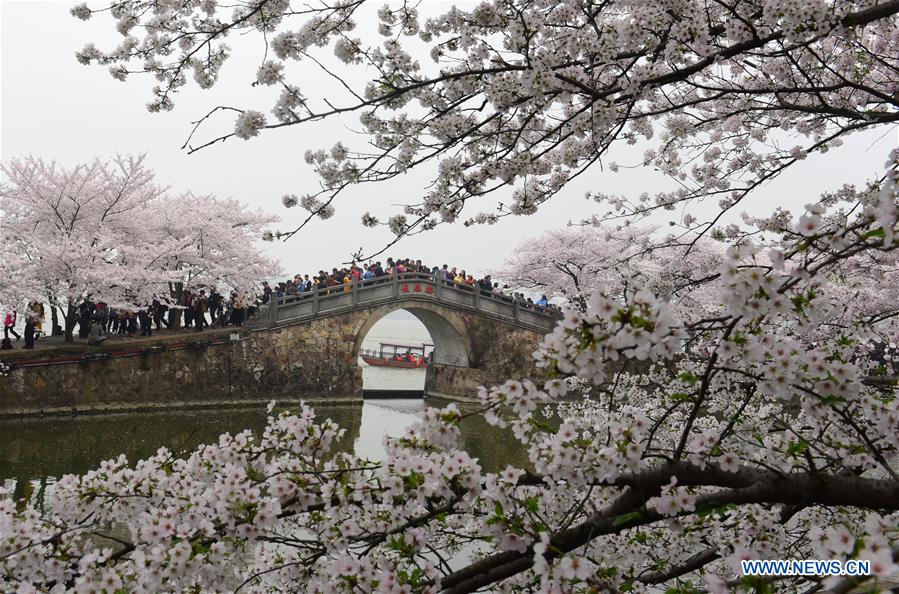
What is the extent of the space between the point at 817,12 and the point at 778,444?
7.37 feet

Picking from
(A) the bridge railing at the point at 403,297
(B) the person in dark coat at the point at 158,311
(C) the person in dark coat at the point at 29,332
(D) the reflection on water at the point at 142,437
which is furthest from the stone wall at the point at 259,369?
(B) the person in dark coat at the point at 158,311

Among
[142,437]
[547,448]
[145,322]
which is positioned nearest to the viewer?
[547,448]

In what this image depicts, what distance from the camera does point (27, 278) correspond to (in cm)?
1717

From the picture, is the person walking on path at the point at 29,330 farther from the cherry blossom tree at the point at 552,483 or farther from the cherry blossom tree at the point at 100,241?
the cherry blossom tree at the point at 552,483

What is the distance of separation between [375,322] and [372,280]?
171 centimetres

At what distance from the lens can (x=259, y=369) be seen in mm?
21531

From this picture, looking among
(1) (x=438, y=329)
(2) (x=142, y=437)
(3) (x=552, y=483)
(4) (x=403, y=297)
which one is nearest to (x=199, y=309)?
(2) (x=142, y=437)

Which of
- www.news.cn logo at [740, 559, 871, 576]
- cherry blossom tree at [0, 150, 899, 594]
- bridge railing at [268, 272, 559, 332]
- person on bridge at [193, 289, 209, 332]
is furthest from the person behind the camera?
bridge railing at [268, 272, 559, 332]

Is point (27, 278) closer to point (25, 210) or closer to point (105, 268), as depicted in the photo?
point (105, 268)

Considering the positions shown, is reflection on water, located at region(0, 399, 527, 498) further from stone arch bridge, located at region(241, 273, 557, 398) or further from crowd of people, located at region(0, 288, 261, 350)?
crowd of people, located at region(0, 288, 261, 350)

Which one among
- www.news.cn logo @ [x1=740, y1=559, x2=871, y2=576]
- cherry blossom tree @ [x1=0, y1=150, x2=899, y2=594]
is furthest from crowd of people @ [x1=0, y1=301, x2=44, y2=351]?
www.news.cn logo @ [x1=740, y1=559, x2=871, y2=576]

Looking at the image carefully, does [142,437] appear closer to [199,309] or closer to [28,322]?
[28,322]

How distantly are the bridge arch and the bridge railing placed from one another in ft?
1.14

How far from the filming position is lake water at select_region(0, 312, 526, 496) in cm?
1265
